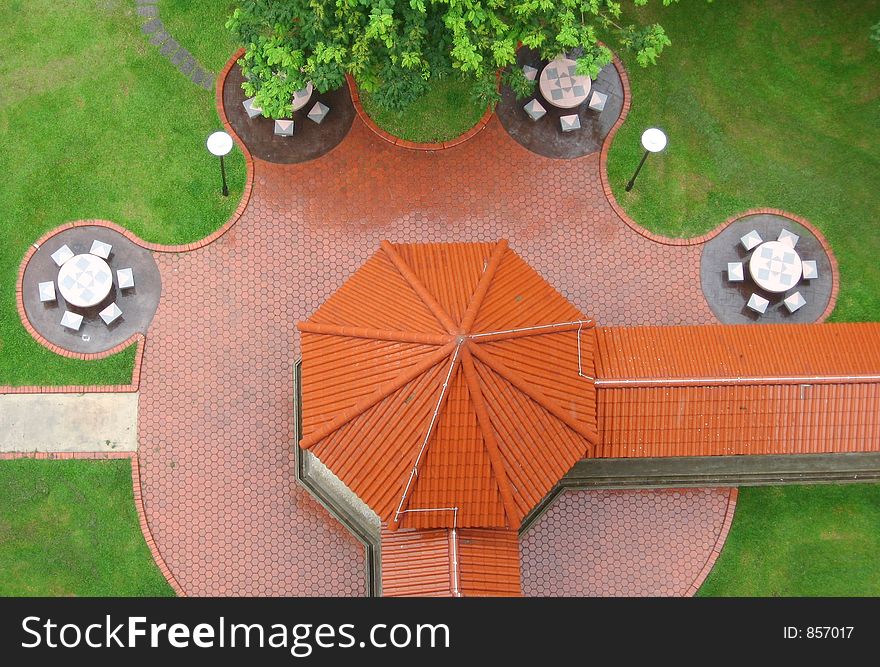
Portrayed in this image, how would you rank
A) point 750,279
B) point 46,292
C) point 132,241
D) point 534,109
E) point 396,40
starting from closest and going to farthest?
point 396,40, point 46,292, point 132,241, point 750,279, point 534,109

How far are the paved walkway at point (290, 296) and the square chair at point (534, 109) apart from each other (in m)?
1.11

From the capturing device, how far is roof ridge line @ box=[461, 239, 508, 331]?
636 inches

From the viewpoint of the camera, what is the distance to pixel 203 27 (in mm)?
23484

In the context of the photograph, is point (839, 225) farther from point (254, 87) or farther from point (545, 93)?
point (254, 87)

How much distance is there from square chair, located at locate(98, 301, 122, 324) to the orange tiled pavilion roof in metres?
7.24

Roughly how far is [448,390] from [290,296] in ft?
27.4

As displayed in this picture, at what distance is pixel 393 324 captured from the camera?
1675 cm

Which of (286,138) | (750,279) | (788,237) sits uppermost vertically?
(286,138)

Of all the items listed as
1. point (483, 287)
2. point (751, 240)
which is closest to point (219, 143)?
point (483, 287)

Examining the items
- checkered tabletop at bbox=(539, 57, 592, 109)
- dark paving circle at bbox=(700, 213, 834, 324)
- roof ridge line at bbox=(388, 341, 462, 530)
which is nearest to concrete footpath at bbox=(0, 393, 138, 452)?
roof ridge line at bbox=(388, 341, 462, 530)

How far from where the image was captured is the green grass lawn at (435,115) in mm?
23328

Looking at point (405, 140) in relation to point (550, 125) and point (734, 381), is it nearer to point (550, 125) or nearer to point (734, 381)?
point (550, 125)

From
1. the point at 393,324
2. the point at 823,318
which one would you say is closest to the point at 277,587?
the point at 393,324

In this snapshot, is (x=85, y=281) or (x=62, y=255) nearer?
(x=85, y=281)
